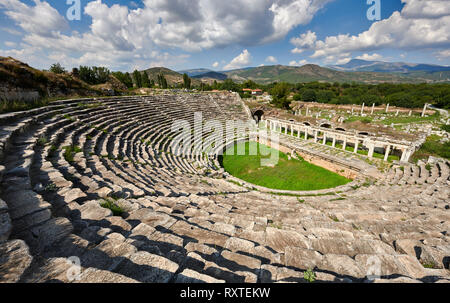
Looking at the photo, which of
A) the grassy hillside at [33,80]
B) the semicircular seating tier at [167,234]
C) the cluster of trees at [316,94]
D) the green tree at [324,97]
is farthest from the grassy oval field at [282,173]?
the green tree at [324,97]

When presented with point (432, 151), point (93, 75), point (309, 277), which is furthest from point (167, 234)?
point (93, 75)

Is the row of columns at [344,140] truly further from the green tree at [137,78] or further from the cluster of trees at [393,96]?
the cluster of trees at [393,96]

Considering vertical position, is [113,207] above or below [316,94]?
below

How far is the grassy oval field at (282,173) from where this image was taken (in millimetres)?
13445

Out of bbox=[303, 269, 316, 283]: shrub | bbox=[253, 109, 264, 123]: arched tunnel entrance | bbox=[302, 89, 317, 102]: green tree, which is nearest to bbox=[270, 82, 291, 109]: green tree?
bbox=[253, 109, 264, 123]: arched tunnel entrance

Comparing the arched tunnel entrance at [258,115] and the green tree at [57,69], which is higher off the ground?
the green tree at [57,69]

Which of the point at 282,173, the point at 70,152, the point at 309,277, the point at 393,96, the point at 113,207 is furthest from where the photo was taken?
the point at 393,96

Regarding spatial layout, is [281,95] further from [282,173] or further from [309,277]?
[309,277]

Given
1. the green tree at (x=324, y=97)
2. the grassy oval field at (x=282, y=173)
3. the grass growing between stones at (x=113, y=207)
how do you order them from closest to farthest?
1. the grass growing between stones at (x=113, y=207)
2. the grassy oval field at (x=282, y=173)
3. the green tree at (x=324, y=97)

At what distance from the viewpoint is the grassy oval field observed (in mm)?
13445

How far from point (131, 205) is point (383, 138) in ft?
68.3

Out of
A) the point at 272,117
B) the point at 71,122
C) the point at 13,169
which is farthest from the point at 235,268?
the point at 272,117

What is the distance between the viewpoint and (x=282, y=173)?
15.5 m
